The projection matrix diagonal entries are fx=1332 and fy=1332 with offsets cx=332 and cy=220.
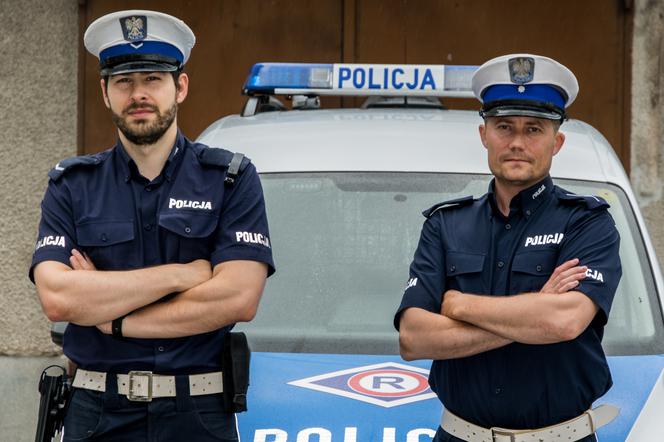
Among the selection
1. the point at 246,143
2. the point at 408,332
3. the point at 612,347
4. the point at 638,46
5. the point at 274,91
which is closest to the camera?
the point at 408,332

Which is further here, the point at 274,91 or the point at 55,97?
the point at 55,97

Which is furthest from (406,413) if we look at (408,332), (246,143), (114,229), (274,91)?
(274,91)

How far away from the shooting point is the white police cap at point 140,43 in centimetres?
356

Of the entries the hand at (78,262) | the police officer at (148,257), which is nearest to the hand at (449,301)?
the police officer at (148,257)

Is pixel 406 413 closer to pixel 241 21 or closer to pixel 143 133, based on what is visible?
pixel 143 133

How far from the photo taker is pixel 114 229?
3.43m

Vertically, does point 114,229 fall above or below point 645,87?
below

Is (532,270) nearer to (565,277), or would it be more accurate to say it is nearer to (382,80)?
(565,277)

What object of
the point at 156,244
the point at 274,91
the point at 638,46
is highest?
the point at 638,46

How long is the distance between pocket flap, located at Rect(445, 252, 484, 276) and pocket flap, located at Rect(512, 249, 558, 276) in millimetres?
94

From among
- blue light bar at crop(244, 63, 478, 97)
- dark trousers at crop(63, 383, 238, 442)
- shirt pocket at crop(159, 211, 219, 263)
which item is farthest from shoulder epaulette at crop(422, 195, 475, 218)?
blue light bar at crop(244, 63, 478, 97)

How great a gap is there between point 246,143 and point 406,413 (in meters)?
1.34

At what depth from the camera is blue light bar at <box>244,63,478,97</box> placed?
492cm

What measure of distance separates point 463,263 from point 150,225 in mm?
814
